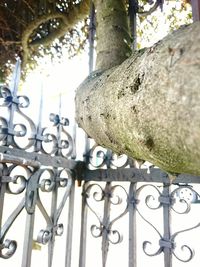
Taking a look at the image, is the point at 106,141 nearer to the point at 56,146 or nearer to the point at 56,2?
the point at 56,146

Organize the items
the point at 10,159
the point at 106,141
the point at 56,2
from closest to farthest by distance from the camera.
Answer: the point at 106,141 → the point at 10,159 → the point at 56,2

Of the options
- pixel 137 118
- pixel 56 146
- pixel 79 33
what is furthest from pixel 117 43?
pixel 79 33

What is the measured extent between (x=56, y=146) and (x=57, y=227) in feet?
1.21

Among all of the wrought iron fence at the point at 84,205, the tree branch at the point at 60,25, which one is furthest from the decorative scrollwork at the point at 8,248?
the tree branch at the point at 60,25

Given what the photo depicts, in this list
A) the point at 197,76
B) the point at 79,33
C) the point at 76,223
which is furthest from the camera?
the point at 79,33

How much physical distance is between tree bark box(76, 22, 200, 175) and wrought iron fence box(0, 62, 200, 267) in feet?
2.29

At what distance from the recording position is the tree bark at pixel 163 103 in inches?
8.8

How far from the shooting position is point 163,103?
25cm

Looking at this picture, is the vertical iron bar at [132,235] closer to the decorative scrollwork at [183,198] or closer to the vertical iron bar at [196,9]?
the decorative scrollwork at [183,198]

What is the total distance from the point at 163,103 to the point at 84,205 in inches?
45.4

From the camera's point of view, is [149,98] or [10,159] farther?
[10,159]

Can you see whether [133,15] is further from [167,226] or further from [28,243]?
[28,243]

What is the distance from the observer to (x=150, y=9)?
1.35 metres

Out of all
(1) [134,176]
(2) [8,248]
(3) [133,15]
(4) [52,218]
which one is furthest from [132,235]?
(3) [133,15]
